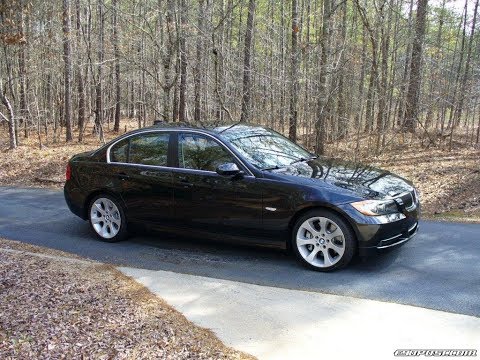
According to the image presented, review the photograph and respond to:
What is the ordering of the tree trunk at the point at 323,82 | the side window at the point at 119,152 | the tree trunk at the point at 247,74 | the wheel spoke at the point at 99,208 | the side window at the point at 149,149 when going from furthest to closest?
the tree trunk at the point at 247,74 → the tree trunk at the point at 323,82 → the wheel spoke at the point at 99,208 → the side window at the point at 119,152 → the side window at the point at 149,149

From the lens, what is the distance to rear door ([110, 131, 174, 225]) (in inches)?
241

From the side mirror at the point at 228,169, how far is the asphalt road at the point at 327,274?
1101 millimetres

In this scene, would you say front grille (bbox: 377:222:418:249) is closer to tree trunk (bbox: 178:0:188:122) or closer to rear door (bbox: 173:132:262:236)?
rear door (bbox: 173:132:262:236)

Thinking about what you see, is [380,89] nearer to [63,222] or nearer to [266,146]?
[266,146]

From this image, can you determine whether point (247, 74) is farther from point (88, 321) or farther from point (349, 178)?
point (88, 321)

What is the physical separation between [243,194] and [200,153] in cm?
91

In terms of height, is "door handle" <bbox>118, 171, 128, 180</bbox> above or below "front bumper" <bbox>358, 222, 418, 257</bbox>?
above

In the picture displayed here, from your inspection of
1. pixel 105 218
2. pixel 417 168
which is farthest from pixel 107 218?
pixel 417 168

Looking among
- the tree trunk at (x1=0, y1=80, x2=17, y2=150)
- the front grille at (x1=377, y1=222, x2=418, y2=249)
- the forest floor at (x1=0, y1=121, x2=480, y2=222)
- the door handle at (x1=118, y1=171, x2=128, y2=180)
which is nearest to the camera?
the front grille at (x1=377, y1=222, x2=418, y2=249)

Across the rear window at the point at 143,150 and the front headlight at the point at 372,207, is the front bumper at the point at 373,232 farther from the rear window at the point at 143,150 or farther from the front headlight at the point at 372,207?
the rear window at the point at 143,150

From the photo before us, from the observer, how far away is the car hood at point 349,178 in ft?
16.6

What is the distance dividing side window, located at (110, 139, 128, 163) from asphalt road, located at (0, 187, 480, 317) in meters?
1.22

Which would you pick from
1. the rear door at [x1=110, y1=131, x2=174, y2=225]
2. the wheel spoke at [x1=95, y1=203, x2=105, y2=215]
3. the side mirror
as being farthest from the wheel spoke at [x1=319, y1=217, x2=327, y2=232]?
the wheel spoke at [x1=95, y1=203, x2=105, y2=215]

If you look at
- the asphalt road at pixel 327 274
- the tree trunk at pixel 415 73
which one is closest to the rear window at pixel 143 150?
the asphalt road at pixel 327 274
